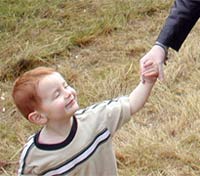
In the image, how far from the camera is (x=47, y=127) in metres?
2.29

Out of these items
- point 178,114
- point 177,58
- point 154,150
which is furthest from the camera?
point 177,58

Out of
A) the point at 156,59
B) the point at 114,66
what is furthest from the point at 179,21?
the point at 114,66

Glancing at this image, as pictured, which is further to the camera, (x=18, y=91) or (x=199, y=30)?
(x=199, y=30)

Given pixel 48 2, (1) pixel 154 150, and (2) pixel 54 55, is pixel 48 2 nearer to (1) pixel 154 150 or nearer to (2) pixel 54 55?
(2) pixel 54 55

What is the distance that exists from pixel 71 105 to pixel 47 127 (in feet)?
0.47

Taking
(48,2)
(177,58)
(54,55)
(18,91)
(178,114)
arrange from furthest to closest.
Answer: (48,2) < (54,55) < (177,58) < (178,114) < (18,91)

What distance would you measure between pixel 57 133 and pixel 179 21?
2.21 feet

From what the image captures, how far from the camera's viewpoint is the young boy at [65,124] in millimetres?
2207

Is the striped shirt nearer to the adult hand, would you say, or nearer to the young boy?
the young boy

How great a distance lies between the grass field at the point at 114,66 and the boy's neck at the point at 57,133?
119 centimetres

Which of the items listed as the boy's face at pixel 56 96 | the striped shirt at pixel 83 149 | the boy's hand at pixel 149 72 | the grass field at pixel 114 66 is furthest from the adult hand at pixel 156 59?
the grass field at pixel 114 66

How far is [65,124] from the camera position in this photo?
7.45 ft

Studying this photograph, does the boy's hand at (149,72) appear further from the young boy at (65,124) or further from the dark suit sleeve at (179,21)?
the dark suit sleeve at (179,21)

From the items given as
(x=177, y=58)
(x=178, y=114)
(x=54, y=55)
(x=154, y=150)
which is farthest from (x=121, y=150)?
(x=54, y=55)
